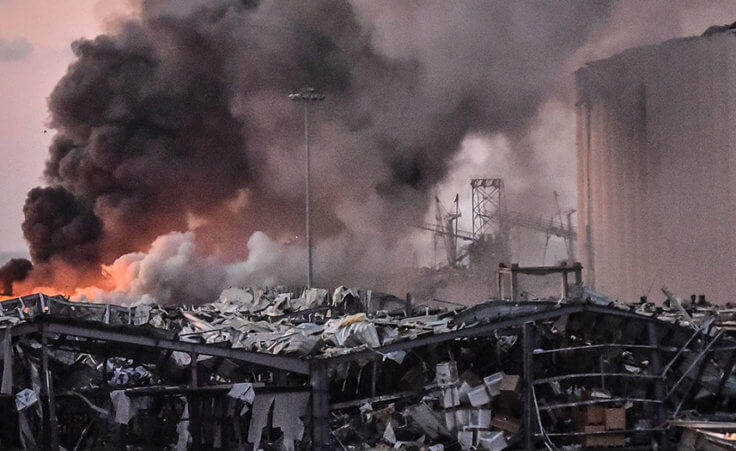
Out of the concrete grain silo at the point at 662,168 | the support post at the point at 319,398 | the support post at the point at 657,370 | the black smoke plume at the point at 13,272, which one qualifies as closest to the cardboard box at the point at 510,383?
the support post at the point at 657,370

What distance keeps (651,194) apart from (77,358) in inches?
1216

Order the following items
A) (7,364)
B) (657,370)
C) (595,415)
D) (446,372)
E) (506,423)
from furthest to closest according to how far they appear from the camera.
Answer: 1. (657,370)
2. (446,372)
3. (595,415)
4. (506,423)
5. (7,364)

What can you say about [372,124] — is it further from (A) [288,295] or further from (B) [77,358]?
(B) [77,358]

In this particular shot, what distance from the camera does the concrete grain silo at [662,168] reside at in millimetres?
42875

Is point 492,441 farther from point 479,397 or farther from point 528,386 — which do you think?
point 528,386

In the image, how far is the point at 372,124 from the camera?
56.4m

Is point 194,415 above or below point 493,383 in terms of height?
below

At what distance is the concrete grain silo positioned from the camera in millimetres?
42875

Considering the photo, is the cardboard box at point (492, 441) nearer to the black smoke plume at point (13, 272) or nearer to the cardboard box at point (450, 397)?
the cardboard box at point (450, 397)

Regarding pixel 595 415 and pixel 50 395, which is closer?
pixel 50 395

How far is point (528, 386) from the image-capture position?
2039 centimetres

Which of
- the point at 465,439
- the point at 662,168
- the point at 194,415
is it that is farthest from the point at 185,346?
the point at 662,168

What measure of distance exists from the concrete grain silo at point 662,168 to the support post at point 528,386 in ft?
78.8

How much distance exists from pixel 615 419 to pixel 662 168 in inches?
1059
